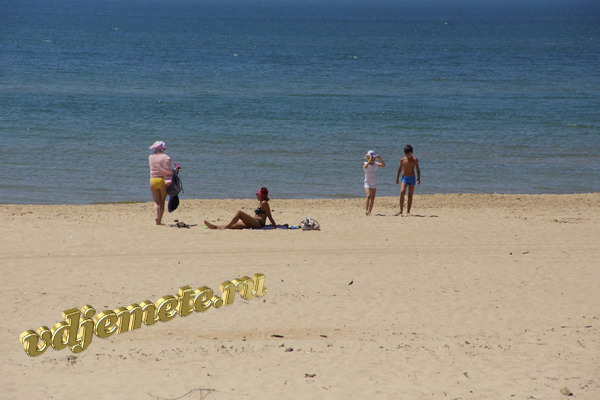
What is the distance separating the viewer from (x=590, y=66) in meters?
60.7

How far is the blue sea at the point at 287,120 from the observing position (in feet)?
72.8

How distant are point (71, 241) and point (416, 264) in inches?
206

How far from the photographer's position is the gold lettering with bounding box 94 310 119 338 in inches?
356

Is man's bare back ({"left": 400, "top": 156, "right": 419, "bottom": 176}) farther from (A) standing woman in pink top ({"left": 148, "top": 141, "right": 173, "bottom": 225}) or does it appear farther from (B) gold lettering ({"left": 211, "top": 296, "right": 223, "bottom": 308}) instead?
(B) gold lettering ({"left": 211, "top": 296, "right": 223, "bottom": 308})

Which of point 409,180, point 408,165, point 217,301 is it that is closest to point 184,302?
point 217,301

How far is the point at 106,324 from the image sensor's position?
9195 millimetres

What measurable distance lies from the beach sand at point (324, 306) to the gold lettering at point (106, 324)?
11 centimetres

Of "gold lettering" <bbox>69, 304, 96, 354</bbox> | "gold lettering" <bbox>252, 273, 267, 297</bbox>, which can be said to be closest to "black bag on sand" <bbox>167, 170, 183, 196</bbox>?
"gold lettering" <bbox>252, 273, 267, 297</bbox>

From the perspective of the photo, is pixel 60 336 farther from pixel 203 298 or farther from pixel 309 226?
pixel 309 226

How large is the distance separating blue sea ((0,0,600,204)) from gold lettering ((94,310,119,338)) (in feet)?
34.0

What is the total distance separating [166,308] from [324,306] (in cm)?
189

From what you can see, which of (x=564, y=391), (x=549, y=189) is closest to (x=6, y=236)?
(x=564, y=391)

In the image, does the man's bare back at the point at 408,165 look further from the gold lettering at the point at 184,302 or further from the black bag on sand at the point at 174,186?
the gold lettering at the point at 184,302

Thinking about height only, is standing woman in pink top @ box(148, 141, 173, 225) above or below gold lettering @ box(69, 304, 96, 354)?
above
